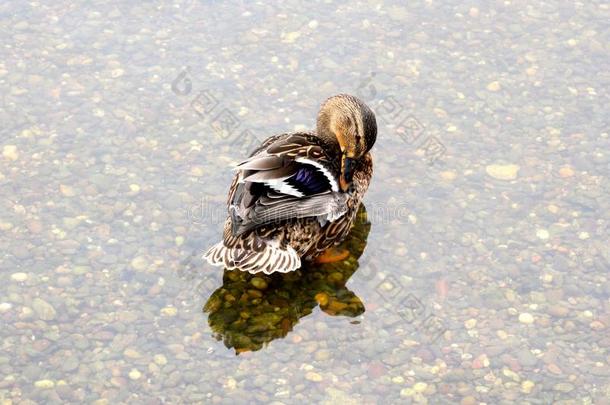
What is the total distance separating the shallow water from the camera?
5305 mm

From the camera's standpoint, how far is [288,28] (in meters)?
8.05

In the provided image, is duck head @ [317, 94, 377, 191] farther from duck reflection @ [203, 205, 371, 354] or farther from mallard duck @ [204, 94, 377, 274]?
duck reflection @ [203, 205, 371, 354]

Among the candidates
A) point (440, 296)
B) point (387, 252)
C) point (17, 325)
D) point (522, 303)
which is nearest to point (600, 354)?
point (522, 303)

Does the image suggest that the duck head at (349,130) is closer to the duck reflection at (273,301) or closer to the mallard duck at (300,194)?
the mallard duck at (300,194)

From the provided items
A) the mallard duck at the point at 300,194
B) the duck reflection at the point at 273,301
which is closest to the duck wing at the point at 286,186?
the mallard duck at the point at 300,194

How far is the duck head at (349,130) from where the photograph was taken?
606 cm

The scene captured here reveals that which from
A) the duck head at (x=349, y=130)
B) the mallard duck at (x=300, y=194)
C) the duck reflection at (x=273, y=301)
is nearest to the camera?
the duck reflection at (x=273, y=301)

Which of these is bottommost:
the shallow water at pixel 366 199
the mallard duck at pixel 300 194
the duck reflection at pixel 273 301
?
the duck reflection at pixel 273 301

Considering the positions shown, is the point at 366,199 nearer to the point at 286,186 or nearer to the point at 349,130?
the point at 349,130

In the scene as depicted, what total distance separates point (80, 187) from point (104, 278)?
943 millimetres

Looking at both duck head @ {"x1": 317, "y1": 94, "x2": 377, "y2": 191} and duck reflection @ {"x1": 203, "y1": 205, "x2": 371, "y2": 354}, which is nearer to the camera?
duck reflection @ {"x1": 203, "y1": 205, "x2": 371, "y2": 354}

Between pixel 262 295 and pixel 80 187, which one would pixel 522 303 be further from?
pixel 80 187

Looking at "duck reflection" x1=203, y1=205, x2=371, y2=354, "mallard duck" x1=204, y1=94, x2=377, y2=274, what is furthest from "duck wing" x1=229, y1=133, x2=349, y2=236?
"duck reflection" x1=203, y1=205, x2=371, y2=354

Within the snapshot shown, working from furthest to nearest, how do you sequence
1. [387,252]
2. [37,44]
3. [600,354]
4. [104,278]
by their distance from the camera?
[37,44], [387,252], [104,278], [600,354]
